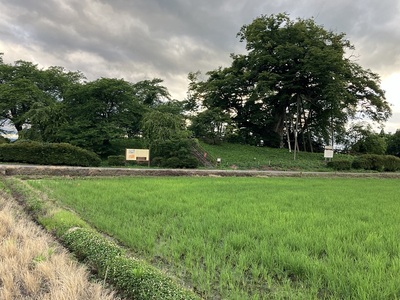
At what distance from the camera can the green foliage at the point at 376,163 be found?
25000 mm

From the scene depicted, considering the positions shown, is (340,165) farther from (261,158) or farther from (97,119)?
(97,119)

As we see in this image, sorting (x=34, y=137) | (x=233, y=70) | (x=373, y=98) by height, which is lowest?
(x=34, y=137)

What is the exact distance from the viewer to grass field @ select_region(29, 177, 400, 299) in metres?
2.86

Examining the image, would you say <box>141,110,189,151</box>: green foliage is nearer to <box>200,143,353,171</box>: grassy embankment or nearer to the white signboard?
the white signboard

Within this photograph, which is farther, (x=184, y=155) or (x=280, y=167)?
(x=280, y=167)

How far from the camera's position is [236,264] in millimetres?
3439

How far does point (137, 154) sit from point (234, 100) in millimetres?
17851

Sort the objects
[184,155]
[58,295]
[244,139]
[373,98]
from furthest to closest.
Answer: [244,139]
[373,98]
[184,155]
[58,295]

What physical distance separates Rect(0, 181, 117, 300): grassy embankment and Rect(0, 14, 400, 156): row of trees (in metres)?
17.8

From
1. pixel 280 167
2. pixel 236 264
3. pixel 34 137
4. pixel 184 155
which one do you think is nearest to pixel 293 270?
pixel 236 264

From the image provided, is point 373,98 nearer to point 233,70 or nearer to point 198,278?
point 233,70

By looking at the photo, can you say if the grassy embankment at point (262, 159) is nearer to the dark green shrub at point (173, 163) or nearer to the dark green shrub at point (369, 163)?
the dark green shrub at point (369, 163)

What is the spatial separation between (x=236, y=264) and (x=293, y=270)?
0.66 meters

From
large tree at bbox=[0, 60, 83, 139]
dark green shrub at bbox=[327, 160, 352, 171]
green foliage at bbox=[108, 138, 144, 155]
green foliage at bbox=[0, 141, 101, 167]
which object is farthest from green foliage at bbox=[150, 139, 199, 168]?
dark green shrub at bbox=[327, 160, 352, 171]
